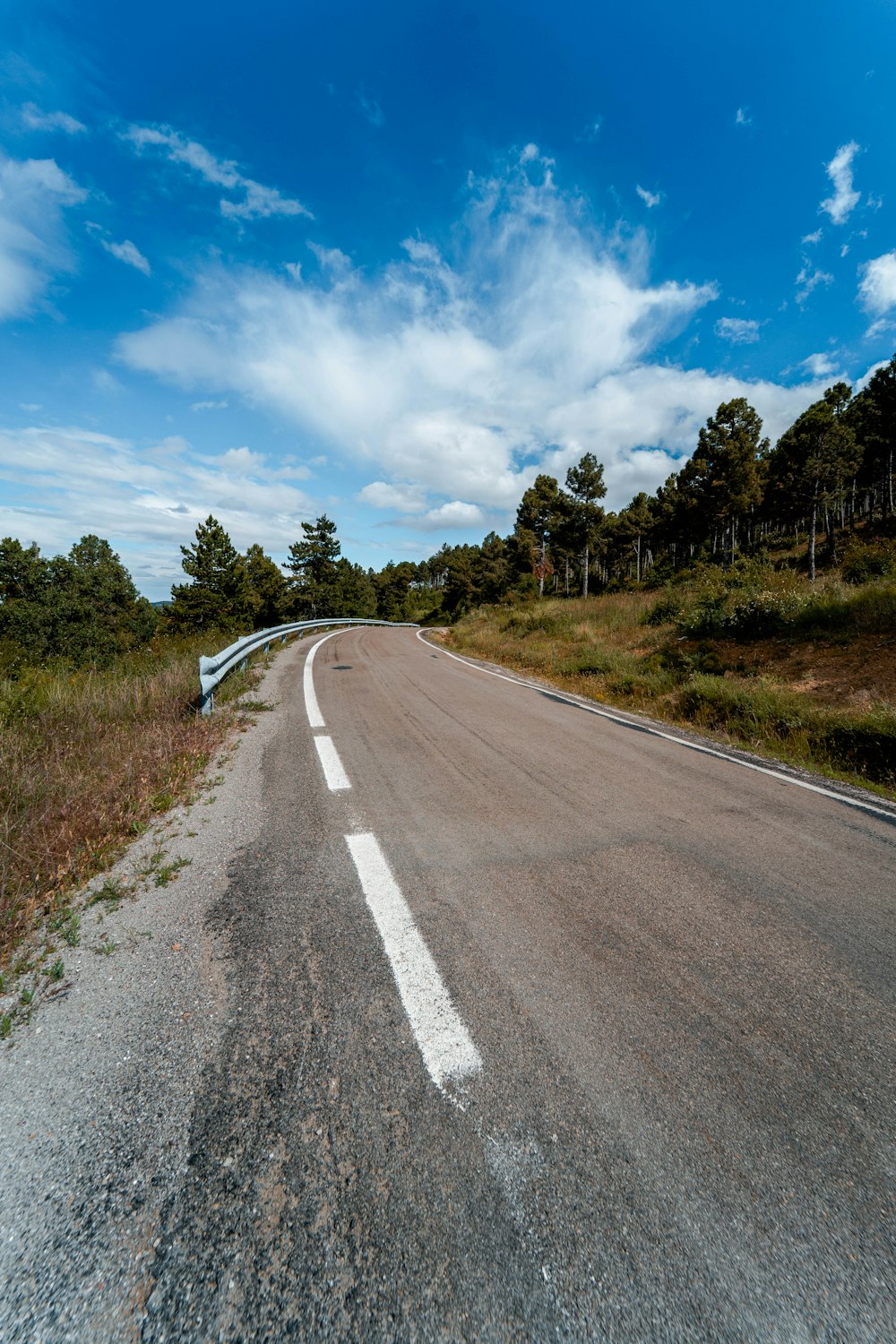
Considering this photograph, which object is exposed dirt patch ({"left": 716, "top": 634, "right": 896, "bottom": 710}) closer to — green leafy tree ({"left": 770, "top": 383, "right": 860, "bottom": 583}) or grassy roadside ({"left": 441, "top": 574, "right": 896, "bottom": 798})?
grassy roadside ({"left": 441, "top": 574, "right": 896, "bottom": 798})

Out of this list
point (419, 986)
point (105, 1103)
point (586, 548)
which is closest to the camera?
point (105, 1103)

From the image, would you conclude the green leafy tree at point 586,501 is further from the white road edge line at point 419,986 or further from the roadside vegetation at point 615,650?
the white road edge line at point 419,986

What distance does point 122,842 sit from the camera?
321 cm

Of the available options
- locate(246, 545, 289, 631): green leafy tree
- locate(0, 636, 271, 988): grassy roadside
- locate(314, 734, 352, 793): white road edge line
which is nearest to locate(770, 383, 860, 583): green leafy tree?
locate(314, 734, 352, 793): white road edge line

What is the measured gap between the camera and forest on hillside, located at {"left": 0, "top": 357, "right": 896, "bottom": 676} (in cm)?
2752

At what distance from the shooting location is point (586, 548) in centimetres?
3672

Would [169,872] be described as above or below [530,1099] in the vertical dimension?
above

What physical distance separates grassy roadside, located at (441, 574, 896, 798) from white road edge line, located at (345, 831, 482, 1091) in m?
5.07

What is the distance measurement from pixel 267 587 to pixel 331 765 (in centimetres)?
5145

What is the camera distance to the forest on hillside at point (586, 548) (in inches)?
1083

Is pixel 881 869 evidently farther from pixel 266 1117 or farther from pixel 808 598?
pixel 808 598

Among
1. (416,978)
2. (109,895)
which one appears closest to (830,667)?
(416,978)

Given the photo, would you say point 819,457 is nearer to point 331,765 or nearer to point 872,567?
point 872,567

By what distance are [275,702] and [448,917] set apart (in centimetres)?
559
